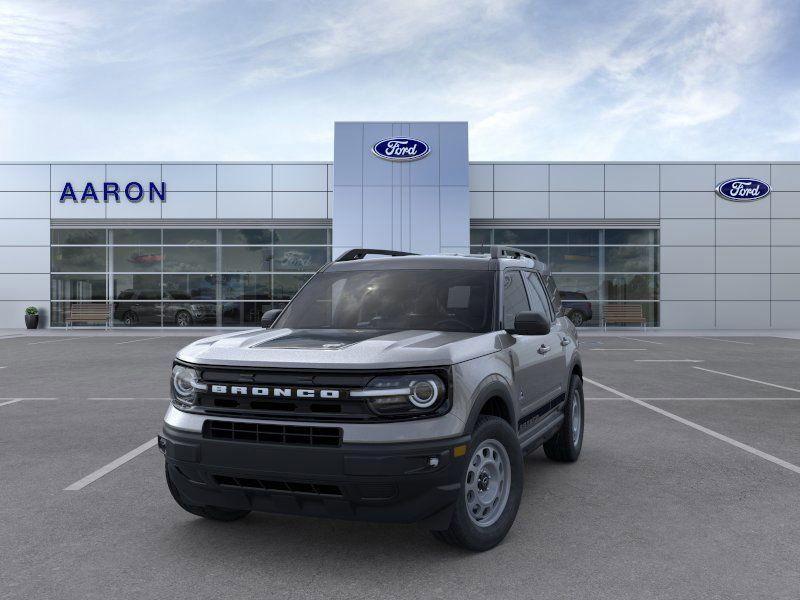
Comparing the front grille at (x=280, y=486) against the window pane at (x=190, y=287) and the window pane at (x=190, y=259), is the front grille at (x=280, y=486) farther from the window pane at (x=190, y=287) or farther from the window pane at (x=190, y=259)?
the window pane at (x=190, y=259)

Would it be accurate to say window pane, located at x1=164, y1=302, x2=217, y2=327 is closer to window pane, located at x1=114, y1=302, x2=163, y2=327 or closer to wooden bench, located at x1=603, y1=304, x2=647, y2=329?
window pane, located at x1=114, y1=302, x2=163, y2=327

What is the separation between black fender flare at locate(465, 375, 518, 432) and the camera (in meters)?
3.71

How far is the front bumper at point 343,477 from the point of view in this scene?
339 cm

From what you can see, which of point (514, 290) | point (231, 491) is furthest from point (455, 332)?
point (231, 491)

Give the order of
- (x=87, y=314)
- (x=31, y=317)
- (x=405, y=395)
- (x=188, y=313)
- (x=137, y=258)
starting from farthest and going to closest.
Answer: (x=137, y=258), (x=188, y=313), (x=87, y=314), (x=31, y=317), (x=405, y=395)

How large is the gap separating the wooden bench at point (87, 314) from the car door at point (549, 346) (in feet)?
84.9

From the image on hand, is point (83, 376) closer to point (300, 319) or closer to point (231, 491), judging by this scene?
point (300, 319)

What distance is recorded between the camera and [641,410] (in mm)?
8859

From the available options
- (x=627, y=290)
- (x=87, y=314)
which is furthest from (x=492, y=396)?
(x=87, y=314)

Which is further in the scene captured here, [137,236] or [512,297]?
[137,236]

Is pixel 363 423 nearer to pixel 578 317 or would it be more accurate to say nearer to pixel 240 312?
pixel 578 317

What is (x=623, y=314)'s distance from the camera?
27.7 metres

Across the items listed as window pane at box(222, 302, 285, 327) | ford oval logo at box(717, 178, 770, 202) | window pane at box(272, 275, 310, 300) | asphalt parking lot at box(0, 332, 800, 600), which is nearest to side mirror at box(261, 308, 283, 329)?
asphalt parking lot at box(0, 332, 800, 600)

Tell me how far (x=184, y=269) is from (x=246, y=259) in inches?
106
